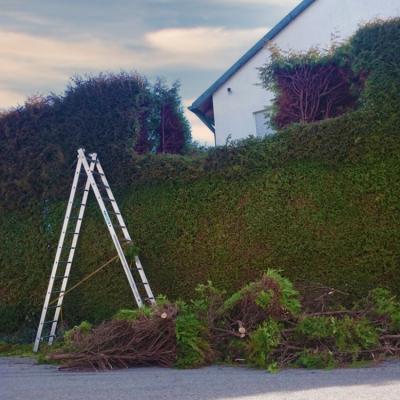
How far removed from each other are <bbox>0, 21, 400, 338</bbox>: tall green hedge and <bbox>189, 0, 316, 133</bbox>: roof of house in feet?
25.9

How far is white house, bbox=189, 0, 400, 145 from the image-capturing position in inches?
582

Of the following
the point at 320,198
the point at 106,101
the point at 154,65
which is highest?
the point at 154,65

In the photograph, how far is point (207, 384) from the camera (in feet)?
16.9

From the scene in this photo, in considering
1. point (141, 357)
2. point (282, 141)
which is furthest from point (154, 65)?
point (141, 357)

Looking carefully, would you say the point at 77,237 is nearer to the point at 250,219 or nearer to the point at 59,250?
the point at 59,250

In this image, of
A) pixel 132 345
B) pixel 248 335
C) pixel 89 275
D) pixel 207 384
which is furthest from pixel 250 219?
pixel 207 384

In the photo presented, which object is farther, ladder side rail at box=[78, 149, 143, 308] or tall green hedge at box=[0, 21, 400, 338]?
ladder side rail at box=[78, 149, 143, 308]

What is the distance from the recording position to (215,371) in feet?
19.4

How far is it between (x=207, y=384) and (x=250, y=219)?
11.1 feet

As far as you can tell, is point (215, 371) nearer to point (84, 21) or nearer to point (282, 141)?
point (282, 141)

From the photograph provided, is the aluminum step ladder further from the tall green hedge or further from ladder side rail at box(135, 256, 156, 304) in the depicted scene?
the tall green hedge

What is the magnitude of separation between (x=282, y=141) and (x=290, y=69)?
2070 millimetres

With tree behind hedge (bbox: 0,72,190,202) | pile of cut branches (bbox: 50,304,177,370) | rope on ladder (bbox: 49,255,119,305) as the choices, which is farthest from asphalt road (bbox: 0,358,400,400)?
tree behind hedge (bbox: 0,72,190,202)

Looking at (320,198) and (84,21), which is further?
(84,21)
